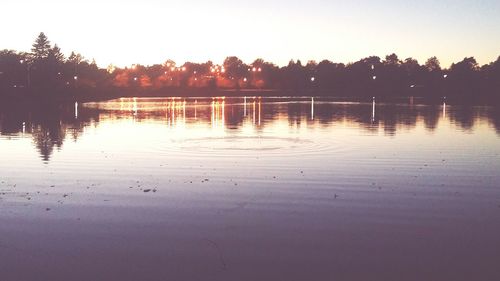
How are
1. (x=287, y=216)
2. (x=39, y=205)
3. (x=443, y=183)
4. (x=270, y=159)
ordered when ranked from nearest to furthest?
(x=287, y=216) → (x=39, y=205) → (x=443, y=183) → (x=270, y=159)

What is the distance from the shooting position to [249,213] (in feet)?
46.7

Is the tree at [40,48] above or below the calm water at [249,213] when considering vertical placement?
above

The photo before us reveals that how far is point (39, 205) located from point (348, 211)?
9.15m

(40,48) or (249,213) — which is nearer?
(249,213)

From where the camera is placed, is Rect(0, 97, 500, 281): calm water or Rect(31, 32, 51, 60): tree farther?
Rect(31, 32, 51, 60): tree

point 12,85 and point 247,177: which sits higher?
point 12,85

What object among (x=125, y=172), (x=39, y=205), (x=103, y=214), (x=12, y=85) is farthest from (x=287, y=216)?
(x=12, y=85)

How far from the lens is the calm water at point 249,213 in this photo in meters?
10.3

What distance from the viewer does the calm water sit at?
33.8 ft

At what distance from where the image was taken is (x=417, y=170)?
2138 cm

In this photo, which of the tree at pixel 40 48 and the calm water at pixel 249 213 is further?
the tree at pixel 40 48

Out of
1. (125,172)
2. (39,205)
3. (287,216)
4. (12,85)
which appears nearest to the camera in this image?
(287,216)

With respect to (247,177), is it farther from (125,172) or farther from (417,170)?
(417,170)

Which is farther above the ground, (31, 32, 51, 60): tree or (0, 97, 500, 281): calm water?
(31, 32, 51, 60): tree
